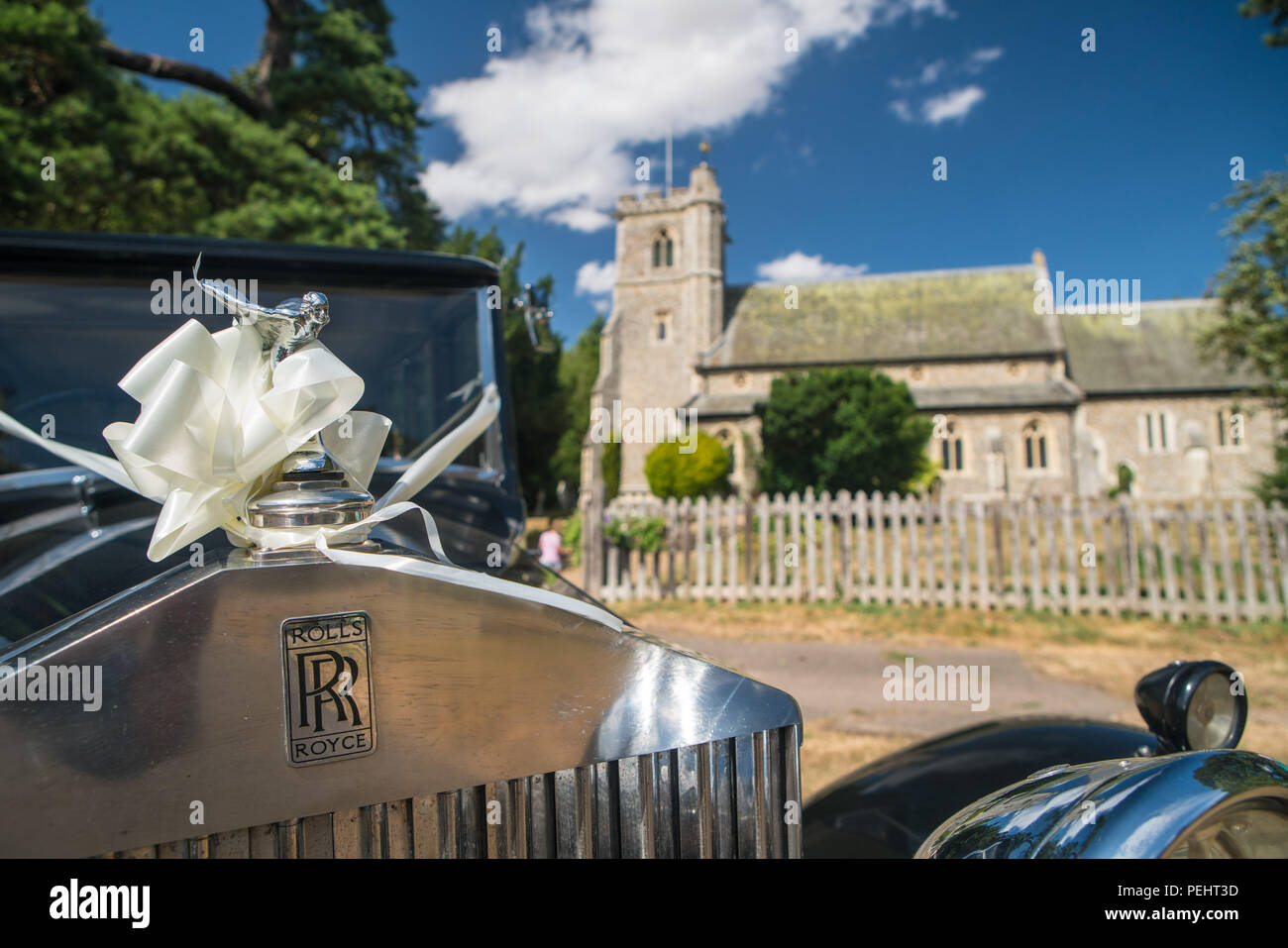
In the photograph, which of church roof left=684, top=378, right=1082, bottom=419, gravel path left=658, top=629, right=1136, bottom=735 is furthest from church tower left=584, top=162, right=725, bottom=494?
gravel path left=658, top=629, right=1136, bottom=735

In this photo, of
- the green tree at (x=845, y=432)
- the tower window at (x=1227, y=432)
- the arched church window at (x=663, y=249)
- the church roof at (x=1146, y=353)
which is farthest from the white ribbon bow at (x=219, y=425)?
the tower window at (x=1227, y=432)

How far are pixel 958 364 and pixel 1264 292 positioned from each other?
17909 mm

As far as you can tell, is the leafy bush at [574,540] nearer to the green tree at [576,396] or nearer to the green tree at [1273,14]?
the green tree at [1273,14]

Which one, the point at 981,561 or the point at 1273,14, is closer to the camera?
the point at 981,561

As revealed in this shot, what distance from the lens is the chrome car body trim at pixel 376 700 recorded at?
0.88 metres

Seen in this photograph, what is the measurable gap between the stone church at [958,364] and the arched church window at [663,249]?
2.4 inches

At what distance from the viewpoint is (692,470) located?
26656 millimetres

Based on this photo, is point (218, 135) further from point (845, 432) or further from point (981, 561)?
point (845, 432)

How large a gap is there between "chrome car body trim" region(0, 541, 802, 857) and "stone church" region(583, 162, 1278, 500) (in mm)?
28495

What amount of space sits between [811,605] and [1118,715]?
473 centimetres

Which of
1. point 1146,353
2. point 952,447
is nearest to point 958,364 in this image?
point 952,447

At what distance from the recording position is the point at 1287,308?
41.1ft

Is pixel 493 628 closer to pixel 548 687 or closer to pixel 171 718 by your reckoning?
pixel 548 687
